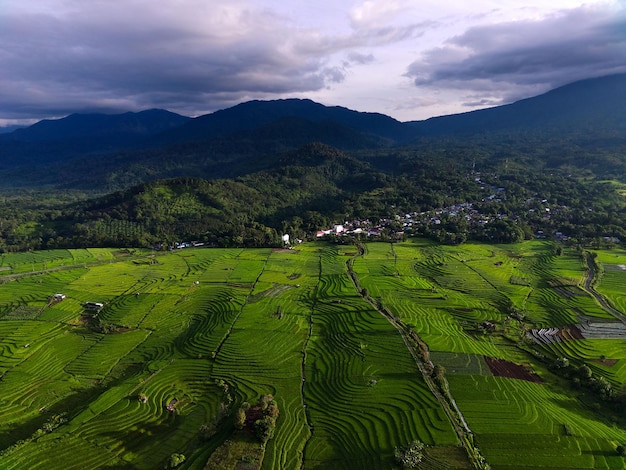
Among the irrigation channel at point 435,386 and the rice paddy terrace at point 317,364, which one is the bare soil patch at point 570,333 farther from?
the irrigation channel at point 435,386

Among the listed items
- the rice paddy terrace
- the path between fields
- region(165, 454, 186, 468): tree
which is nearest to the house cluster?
the path between fields

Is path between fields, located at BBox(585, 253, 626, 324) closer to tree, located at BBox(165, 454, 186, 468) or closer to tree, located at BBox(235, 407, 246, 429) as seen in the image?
tree, located at BBox(235, 407, 246, 429)

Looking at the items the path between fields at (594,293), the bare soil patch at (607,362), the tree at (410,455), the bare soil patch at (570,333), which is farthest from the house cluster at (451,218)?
the tree at (410,455)

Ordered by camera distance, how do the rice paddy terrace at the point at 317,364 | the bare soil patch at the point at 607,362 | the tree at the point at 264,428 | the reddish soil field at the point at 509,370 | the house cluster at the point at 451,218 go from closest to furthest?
the rice paddy terrace at the point at 317,364, the tree at the point at 264,428, the reddish soil field at the point at 509,370, the bare soil patch at the point at 607,362, the house cluster at the point at 451,218

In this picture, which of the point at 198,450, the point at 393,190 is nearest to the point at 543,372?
the point at 198,450

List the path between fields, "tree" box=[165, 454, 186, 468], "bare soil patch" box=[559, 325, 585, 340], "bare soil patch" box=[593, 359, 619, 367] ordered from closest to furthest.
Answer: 1. "tree" box=[165, 454, 186, 468]
2. "bare soil patch" box=[593, 359, 619, 367]
3. "bare soil patch" box=[559, 325, 585, 340]
4. the path between fields

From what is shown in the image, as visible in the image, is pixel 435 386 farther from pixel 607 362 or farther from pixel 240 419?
pixel 607 362
